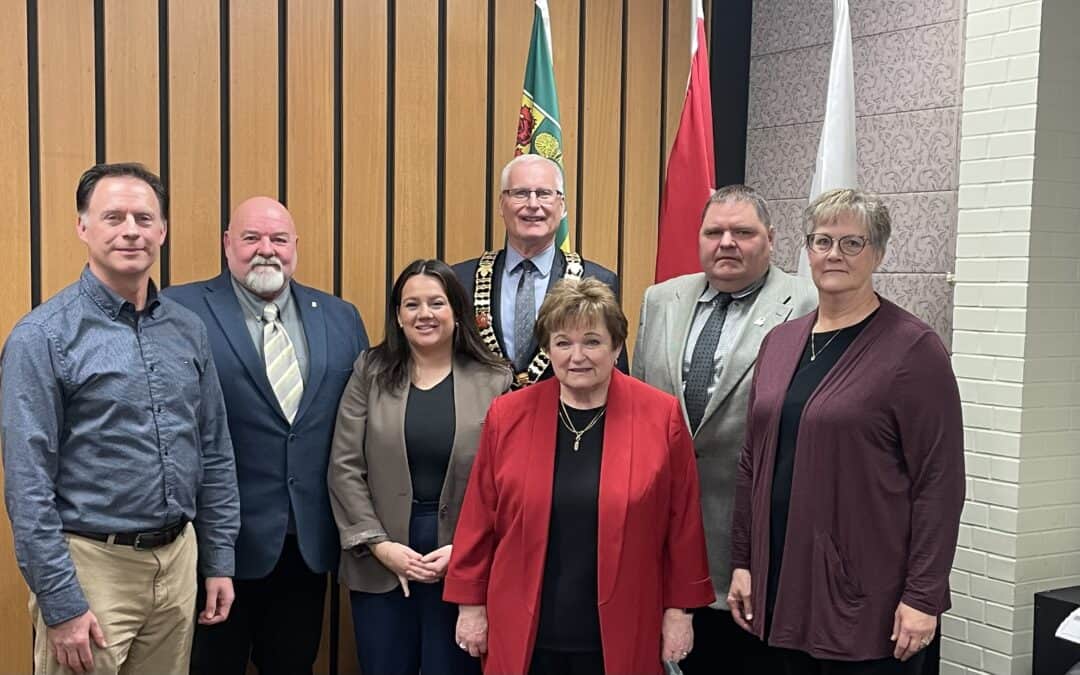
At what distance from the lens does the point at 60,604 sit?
2.14 metres

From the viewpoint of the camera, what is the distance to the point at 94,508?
2.23 meters

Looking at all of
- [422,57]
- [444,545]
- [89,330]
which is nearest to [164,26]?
[422,57]

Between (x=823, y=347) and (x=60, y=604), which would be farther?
(x=823, y=347)

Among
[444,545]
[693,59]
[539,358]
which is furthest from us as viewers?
[693,59]

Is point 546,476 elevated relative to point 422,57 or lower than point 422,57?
lower

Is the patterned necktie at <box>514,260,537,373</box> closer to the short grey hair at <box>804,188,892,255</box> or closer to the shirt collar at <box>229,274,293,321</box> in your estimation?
the shirt collar at <box>229,274,293,321</box>

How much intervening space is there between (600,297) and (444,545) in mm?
840

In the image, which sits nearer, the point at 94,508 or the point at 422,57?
the point at 94,508

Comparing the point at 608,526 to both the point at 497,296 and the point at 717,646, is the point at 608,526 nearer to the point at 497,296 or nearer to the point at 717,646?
the point at 717,646

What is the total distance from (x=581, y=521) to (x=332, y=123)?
189cm

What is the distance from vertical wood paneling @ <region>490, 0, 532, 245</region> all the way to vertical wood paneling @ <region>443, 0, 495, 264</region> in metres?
0.06

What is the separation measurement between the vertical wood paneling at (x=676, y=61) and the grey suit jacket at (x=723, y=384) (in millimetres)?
1718

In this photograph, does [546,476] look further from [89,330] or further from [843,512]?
[89,330]

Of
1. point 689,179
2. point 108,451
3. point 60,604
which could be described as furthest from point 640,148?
point 60,604
